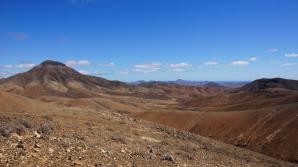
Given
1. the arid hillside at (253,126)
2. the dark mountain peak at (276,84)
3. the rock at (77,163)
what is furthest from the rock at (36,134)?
the dark mountain peak at (276,84)

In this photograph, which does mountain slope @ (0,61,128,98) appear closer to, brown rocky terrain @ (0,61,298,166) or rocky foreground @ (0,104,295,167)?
brown rocky terrain @ (0,61,298,166)

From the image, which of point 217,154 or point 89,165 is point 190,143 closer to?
point 217,154

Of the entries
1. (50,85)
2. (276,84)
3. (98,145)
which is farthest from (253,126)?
(50,85)

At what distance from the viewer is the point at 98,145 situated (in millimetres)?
20453

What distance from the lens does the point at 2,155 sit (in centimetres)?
1455

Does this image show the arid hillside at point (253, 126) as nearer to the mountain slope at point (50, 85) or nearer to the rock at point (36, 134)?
the rock at point (36, 134)

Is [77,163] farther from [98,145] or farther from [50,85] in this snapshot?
[50,85]

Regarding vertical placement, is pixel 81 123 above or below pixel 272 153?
above

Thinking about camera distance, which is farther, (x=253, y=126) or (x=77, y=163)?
(x=253, y=126)

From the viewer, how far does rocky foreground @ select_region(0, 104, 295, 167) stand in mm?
15586

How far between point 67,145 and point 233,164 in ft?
41.8

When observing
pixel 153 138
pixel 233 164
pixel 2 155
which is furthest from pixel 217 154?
pixel 2 155

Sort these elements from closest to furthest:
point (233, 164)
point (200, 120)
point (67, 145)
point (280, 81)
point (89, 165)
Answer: point (89, 165), point (67, 145), point (233, 164), point (200, 120), point (280, 81)

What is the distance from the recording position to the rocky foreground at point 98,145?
15586 millimetres
